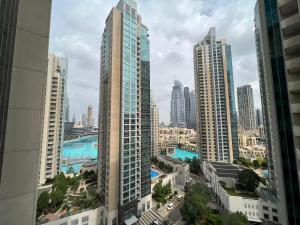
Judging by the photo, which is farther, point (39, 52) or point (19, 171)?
point (39, 52)

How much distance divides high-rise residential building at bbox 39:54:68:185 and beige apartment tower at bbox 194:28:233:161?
21067 millimetres

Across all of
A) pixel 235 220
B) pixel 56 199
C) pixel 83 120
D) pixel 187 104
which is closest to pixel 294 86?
pixel 235 220

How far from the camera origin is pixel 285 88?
5523 mm

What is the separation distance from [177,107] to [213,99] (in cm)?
5335

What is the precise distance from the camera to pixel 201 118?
81.5ft

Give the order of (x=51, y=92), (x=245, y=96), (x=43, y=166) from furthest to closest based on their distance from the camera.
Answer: (x=245, y=96), (x=51, y=92), (x=43, y=166)

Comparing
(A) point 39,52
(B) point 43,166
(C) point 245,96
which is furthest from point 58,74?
(C) point 245,96

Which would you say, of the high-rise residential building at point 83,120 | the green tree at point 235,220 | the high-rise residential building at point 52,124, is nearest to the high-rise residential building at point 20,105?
the green tree at point 235,220

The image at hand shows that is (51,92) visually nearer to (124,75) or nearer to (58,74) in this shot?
(58,74)

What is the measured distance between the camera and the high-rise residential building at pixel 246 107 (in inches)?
1880

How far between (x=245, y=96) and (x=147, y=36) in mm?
45648

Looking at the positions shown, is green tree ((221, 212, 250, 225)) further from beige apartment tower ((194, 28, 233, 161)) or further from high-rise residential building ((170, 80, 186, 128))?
high-rise residential building ((170, 80, 186, 128))

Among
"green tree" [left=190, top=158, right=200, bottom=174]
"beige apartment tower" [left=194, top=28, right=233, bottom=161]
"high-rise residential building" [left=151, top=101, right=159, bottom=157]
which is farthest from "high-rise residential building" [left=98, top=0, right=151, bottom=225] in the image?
"high-rise residential building" [left=151, top=101, right=159, bottom=157]

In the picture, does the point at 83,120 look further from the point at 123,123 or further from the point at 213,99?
the point at 123,123
